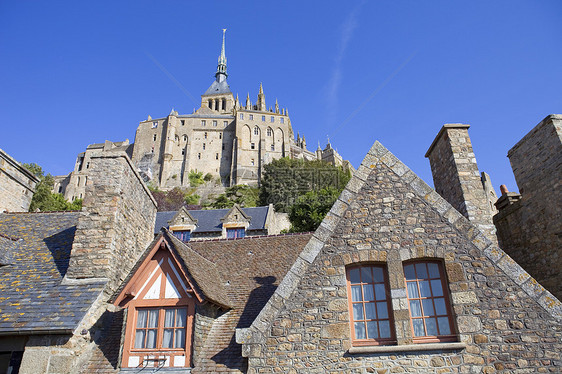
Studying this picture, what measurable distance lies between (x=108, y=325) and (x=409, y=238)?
617 centimetres

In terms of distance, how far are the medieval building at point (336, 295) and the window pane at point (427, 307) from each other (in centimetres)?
2

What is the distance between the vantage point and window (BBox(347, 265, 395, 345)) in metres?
5.87

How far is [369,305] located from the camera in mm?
6039

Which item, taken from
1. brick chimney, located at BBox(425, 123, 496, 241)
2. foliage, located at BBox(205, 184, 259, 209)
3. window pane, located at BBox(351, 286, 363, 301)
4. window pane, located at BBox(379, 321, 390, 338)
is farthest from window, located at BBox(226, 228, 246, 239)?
foliage, located at BBox(205, 184, 259, 209)

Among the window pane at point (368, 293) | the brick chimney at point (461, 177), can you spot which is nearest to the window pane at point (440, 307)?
the window pane at point (368, 293)

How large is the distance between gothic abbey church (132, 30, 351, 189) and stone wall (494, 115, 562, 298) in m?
75.4

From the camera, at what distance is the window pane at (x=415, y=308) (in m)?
5.90

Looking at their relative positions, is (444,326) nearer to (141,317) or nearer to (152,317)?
(152,317)

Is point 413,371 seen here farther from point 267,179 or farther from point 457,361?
point 267,179

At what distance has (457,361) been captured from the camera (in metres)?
5.43

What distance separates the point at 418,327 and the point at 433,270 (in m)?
0.96

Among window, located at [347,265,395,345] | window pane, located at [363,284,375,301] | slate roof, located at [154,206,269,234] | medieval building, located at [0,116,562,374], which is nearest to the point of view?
medieval building, located at [0,116,562,374]

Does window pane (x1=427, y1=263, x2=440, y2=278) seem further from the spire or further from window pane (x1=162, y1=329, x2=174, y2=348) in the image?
the spire

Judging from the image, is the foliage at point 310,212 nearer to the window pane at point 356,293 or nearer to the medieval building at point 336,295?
the medieval building at point 336,295
